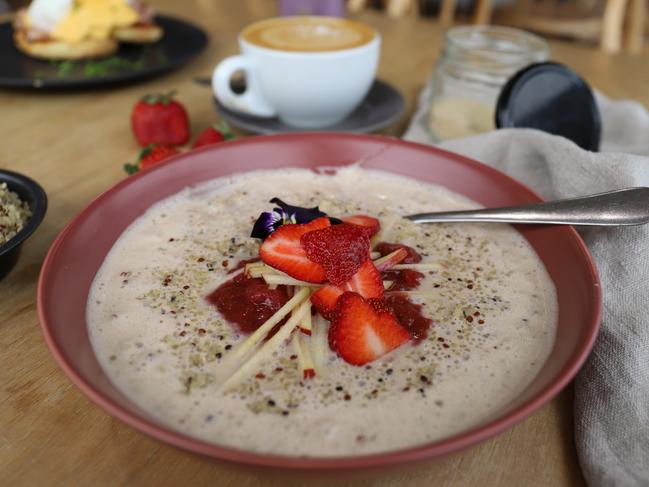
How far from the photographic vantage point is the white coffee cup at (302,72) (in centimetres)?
150

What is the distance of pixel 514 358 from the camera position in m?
0.83

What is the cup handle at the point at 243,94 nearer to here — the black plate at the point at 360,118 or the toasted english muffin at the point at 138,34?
the black plate at the point at 360,118

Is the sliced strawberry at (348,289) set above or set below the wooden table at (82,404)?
above

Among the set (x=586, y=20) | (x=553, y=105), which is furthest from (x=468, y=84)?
(x=586, y=20)

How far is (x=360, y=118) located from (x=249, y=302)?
89 cm

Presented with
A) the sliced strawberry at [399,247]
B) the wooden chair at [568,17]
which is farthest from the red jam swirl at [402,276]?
the wooden chair at [568,17]

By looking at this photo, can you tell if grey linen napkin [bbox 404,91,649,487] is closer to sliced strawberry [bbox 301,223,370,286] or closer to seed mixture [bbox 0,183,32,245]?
sliced strawberry [bbox 301,223,370,286]

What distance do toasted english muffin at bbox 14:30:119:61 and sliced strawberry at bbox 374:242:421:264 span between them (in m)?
1.33

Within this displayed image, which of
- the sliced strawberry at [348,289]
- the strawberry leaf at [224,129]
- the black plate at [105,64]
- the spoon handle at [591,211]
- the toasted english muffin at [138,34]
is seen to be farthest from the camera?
the toasted english muffin at [138,34]

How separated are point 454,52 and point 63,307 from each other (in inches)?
47.2

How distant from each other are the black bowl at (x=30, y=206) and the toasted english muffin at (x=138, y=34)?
1020mm

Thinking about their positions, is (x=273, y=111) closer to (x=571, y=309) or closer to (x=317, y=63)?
(x=317, y=63)

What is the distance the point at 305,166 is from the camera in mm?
1291

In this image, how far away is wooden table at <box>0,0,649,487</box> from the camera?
0.77m
